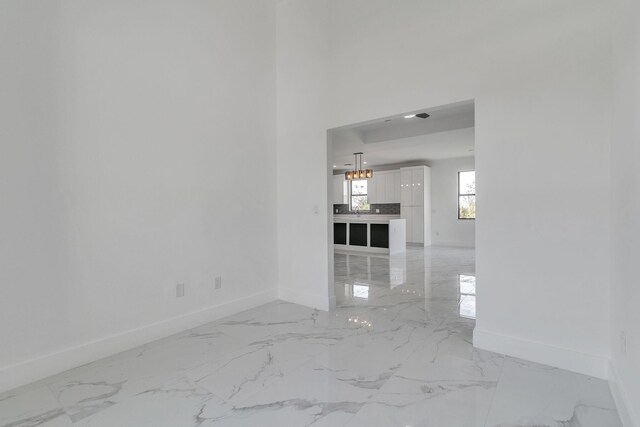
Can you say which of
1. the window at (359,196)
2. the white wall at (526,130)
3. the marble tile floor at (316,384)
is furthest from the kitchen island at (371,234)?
the white wall at (526,130)

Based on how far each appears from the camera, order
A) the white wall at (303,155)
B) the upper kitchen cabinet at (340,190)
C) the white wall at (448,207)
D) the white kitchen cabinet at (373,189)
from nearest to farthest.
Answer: the white wall at (303,155) → the white wall at (448,207) → the white kitchen cabinet at (373,189) → the upper kitchen cabinet at (340,190)

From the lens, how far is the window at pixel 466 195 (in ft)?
28.9

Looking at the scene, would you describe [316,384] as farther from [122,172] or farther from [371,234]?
[371,234]

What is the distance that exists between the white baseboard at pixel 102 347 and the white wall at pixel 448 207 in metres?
7.42

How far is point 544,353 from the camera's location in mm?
2207

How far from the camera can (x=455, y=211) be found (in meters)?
9.09

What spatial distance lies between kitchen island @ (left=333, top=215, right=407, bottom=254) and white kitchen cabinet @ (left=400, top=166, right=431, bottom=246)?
1355 millimetres

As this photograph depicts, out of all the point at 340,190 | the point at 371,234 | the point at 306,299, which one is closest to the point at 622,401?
the point at 306,299

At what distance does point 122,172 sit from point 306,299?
2255mm

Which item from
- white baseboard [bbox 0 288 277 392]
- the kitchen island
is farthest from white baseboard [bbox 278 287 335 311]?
the kitchen island

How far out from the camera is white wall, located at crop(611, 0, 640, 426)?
4.53ft

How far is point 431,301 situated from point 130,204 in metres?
3.35

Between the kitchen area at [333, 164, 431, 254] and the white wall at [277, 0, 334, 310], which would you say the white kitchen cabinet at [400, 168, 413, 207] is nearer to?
the kitchen area at [333, 164, 431, 254]

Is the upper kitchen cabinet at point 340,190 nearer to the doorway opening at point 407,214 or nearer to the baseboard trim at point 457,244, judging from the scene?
the doorway opening at point 407,214
